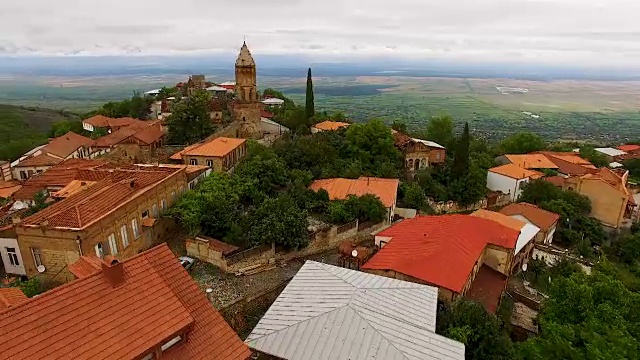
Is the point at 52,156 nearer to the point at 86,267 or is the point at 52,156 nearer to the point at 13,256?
the point at 13,256

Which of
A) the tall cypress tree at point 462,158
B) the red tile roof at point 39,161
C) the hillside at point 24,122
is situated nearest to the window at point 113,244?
the red tile roof at point 39,161

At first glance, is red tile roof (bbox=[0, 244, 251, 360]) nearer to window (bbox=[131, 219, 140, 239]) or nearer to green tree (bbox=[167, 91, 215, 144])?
window (bbox=[131, 219, 140, 239])

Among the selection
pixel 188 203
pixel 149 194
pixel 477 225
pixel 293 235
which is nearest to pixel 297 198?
pixel 293 235

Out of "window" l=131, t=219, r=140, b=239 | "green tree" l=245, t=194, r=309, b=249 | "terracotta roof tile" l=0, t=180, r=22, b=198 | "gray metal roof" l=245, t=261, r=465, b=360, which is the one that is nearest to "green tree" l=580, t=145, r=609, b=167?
"green tree" l=245, t=194, r=309, b=249

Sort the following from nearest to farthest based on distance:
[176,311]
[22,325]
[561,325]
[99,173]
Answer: [22,325]
[176,311]
[561,325]
[99,173]

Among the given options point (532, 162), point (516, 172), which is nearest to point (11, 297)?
point (516, 172)

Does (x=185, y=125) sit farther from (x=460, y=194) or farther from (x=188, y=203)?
(x=460, y=194)

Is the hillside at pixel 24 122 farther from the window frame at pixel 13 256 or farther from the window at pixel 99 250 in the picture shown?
the window at pixel 99 250
